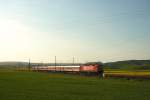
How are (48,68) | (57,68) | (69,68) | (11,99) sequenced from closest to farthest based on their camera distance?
(11,99), (69,68), (57,68), (48,68)

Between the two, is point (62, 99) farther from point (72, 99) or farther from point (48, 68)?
point (48, 68)

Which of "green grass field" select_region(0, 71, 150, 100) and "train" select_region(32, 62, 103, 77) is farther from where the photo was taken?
"train" select_region(32, 62, 103, 77)

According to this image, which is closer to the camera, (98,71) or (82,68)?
(98,71)

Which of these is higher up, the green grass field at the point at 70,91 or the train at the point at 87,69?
the train at the point at 87,69

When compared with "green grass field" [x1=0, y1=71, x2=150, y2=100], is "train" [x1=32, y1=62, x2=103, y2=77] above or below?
above

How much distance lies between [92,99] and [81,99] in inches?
32.4

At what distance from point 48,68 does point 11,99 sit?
298 ft

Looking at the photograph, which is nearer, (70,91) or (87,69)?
(70,91)

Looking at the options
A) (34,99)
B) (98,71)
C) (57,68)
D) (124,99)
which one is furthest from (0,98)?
(57,68)

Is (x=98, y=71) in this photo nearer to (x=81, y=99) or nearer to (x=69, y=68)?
(x=69, y=68)

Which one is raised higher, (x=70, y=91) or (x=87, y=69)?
(x=87, y=69)

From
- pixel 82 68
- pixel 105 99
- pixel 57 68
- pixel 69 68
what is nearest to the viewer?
pixel 105 99

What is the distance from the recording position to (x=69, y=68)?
9238cm

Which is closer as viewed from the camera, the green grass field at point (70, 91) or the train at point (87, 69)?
the green grass field at point (70, 91)
